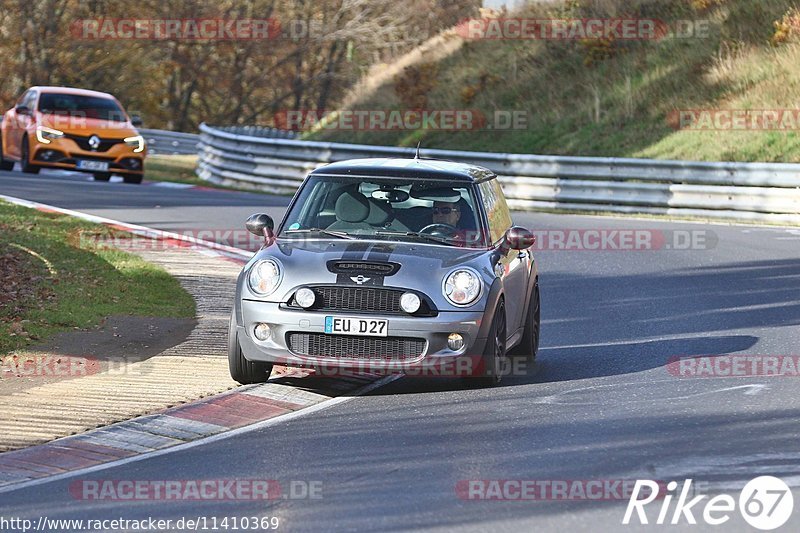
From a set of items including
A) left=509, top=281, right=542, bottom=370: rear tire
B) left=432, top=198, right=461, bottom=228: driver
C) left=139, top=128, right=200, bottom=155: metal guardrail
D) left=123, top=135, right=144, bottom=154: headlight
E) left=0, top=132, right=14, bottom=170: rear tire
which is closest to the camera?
left=432, top=198, right=461, bottom=228: driver

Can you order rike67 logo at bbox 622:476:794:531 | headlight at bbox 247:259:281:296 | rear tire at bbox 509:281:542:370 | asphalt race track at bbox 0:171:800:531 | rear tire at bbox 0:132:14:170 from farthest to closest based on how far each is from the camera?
rear tire at bbox 0:132:14:170 → rear tire at bbox 509:281:542:370 → headlight at bbox 247:259:281:296 → asphalt race track at bbox 0:171:800:531 → rike67 logo at bbox 622:476:794:531

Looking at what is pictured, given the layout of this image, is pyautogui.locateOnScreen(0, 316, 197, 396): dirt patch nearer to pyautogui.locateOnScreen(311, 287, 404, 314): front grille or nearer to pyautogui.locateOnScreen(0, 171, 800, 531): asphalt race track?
pyautogui.locateOnScreen(311, 287, 404, 314): front grille

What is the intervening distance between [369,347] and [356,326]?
0.17 metres

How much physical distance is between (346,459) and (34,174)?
21.8m

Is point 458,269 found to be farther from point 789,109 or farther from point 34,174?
point 789,109

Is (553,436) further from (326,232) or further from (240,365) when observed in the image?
(326,232)

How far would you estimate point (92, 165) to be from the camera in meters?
28.0

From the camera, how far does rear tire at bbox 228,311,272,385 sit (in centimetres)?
1005

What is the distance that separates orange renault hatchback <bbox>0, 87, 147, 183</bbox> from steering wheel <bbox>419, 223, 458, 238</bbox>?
60.1ft

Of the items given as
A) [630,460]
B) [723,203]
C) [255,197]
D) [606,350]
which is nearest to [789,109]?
[723,203]

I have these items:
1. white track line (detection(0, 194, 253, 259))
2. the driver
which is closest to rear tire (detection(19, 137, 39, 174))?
white track line (detection(0, 194, 253, 259))

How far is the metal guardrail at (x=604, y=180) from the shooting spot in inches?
955

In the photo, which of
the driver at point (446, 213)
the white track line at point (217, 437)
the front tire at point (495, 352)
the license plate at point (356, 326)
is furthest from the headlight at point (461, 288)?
the white track line at point (217, 437)

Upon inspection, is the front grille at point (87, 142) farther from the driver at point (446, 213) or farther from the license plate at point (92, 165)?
the driver at point (446, 213)
